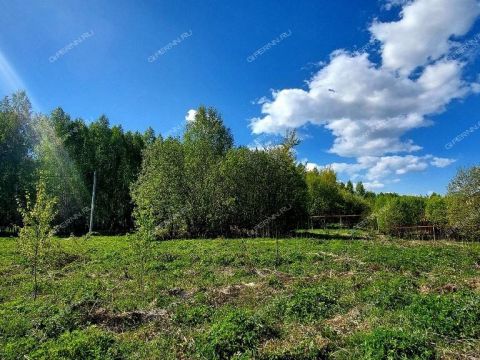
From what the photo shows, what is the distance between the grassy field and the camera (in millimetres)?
7770

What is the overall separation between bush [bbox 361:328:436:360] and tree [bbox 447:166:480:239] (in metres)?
37.6

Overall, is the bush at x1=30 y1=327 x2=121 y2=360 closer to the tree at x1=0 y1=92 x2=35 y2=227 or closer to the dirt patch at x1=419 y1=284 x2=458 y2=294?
the dirt patch at x1=419 y1=284 x2=458 y2=294

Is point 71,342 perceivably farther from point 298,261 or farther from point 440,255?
point 440,255

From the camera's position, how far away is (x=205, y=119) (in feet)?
157

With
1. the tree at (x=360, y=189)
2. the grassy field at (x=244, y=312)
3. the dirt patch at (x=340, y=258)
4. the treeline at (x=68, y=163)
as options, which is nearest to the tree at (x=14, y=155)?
the treeline at (x=68, y=163)

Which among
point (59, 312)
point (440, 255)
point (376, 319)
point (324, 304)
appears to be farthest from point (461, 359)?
point (440, 255)

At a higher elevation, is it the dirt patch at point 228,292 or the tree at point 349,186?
the tree at point 349,186

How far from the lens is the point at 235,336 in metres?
8.02

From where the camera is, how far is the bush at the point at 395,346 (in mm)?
6852

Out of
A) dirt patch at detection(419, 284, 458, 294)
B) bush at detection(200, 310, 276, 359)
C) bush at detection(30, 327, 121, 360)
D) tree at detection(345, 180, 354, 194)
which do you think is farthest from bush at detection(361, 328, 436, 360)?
tree at detection(345, 180, 354, 194)

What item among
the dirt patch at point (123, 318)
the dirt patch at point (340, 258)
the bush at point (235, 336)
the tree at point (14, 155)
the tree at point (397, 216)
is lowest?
the dirt patch at point (123, 318)

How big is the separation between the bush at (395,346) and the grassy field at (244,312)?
21mm

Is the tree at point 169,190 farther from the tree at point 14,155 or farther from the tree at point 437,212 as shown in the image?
the tree at point 437,212

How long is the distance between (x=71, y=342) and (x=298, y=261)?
46.1 ft
